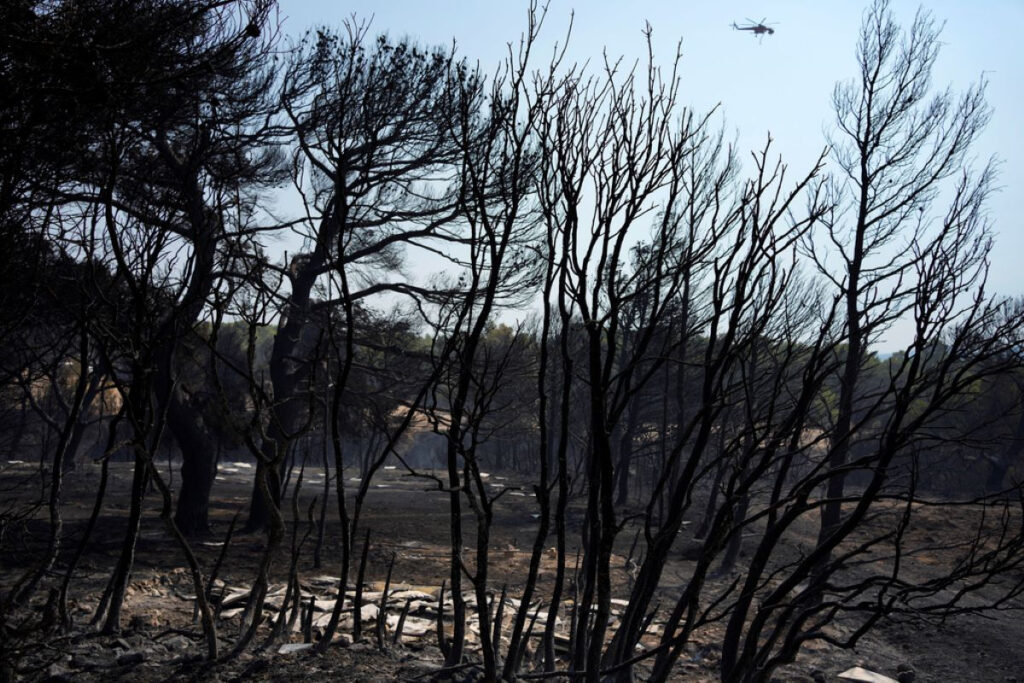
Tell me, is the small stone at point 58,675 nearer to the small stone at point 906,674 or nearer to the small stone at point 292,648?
the small stone at point 292,648

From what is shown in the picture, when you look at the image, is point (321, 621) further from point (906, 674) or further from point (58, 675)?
point (906, 674)

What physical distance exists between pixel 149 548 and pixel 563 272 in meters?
11.0

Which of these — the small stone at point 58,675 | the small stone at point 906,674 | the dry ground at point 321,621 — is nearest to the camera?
the small stone at point 58,675

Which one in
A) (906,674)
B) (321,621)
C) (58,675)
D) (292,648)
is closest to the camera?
(58,675)

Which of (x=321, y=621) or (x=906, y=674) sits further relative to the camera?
(x=906, y=674)

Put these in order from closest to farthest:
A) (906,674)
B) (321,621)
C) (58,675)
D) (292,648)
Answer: (58,675) < (292,648) < (321,621) < (906,674)

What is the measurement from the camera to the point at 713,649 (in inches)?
352

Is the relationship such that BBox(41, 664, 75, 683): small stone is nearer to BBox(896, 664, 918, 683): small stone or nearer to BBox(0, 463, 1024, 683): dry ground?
BBox(0, 463, 1024, 683): dry ground

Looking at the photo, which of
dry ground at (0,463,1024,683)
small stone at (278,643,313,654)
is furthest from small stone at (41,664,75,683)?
small stone at (278,643,313,654)

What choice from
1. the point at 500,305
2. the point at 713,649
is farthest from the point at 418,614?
the point at 500,305

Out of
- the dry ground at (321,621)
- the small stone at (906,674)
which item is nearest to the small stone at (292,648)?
the dry ground at (321,621)

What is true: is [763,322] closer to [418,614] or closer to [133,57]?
[133,57]

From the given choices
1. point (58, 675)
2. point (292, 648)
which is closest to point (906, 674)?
point (292, 648)

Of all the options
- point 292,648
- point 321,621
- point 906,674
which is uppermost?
point 292,648
